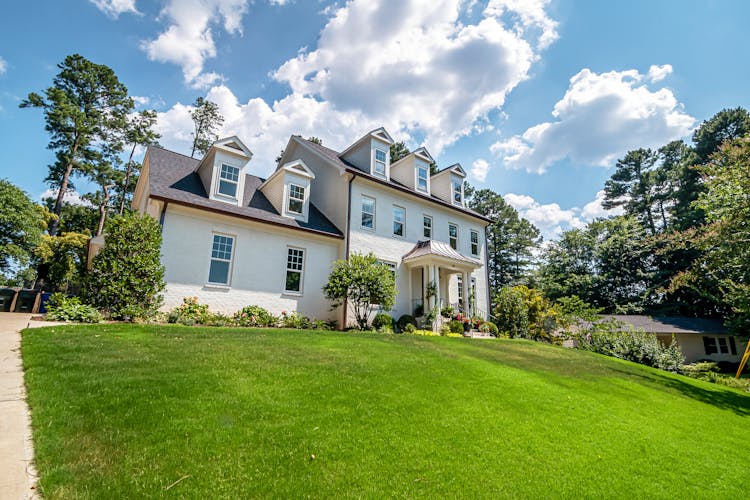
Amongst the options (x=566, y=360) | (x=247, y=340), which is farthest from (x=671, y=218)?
(x=247, y=340)

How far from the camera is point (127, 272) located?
1032cm

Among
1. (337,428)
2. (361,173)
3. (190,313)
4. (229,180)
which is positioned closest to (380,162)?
(361,173)

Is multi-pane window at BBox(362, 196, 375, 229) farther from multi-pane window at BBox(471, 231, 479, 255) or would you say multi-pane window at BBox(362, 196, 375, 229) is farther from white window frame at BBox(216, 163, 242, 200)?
multi-pane window at BBox(471, 231, 479, 255)

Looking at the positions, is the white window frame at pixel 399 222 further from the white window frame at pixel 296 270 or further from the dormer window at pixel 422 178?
the white window frame at pixel 296 270

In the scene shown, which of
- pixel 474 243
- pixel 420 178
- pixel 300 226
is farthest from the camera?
pixel 474 243

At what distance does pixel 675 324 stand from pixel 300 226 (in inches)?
1190

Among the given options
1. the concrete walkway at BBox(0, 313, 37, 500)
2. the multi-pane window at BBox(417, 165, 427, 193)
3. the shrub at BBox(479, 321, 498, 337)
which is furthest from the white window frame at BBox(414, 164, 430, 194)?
the concrete walkway at BBox(0, 313, 37, 500)

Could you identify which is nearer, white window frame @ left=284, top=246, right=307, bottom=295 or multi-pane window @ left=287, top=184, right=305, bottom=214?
white window frame @ left=284, top=246, right=307, bottom=295

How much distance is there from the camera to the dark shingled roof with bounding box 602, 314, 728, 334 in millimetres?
26195

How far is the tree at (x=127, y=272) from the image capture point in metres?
10.2

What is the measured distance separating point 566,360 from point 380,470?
30.9 feet

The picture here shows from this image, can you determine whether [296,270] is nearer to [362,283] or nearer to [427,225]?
[362,283]

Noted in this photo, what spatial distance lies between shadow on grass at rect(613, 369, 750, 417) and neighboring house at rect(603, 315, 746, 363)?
19.7 meters

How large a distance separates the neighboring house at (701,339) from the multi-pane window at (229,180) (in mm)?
29228
